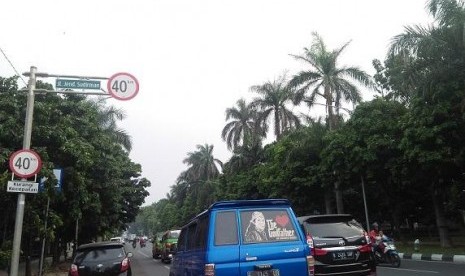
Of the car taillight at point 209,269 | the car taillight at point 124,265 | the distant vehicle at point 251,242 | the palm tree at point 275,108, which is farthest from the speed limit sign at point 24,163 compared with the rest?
the palm tree at point 275,108

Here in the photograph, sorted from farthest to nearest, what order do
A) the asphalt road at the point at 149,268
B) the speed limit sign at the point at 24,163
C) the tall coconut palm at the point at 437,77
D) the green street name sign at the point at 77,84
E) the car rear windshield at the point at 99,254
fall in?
the asphalt road at the point at 149,268 < the tall coconut palm at the point at 437,77 < the car rear windshield at the point at 99,254 < the green street name sign at the point at 77,84 < the speed limit sign at the point at 24,163

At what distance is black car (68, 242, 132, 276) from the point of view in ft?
40.2

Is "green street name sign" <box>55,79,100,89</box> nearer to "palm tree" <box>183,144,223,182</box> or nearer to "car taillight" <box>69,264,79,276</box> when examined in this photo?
"car taillight" <box>69,264,79,276</box>

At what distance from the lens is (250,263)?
705 centimetres

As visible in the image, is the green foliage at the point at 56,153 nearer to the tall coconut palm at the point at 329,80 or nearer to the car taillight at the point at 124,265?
the car taillight at the point at 124,265

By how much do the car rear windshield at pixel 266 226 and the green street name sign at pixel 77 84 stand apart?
5555mm

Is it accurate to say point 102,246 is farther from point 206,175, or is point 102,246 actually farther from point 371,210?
point 206,175

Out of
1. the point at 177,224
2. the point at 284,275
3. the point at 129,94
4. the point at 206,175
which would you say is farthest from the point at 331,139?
the point at 177,224

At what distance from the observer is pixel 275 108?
4628 centimetres

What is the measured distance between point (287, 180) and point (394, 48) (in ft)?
58.7

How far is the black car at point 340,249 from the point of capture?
10.2 meters

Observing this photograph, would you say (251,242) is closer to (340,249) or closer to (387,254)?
(340,249)

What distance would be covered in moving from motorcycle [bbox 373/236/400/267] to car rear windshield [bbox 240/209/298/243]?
11.2m

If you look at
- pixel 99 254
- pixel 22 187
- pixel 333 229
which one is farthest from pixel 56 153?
pixel 333 229
